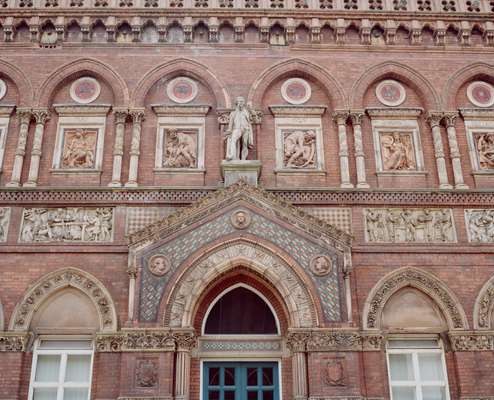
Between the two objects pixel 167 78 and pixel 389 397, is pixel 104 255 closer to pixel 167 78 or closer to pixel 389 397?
pixel 167 78

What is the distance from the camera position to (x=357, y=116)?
15719mm

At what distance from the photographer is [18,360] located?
12.9 m

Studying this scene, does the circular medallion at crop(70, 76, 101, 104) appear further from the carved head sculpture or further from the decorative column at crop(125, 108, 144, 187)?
the carved head sculpture

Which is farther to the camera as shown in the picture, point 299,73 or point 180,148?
point 299,73

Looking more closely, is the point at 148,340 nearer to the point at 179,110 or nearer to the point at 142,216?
the point at 142,216

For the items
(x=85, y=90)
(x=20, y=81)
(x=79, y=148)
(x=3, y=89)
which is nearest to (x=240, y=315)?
(x=79, y=148)

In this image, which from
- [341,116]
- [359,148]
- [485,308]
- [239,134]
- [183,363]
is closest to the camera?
[183,363]

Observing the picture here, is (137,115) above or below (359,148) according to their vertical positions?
above

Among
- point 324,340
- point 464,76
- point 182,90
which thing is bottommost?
point 324,340

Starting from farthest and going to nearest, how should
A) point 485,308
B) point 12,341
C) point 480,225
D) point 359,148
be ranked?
point 359,148 → point 480,225 → point 485,308 → point 12,341

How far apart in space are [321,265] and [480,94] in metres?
7.39

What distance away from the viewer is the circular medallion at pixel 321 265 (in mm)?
13031

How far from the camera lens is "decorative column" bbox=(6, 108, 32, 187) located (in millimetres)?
14789

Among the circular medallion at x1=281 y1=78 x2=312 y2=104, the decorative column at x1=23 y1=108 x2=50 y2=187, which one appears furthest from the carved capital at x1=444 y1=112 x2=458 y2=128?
the decorative column at x1=23 y1=108 x2=50 y2=187
